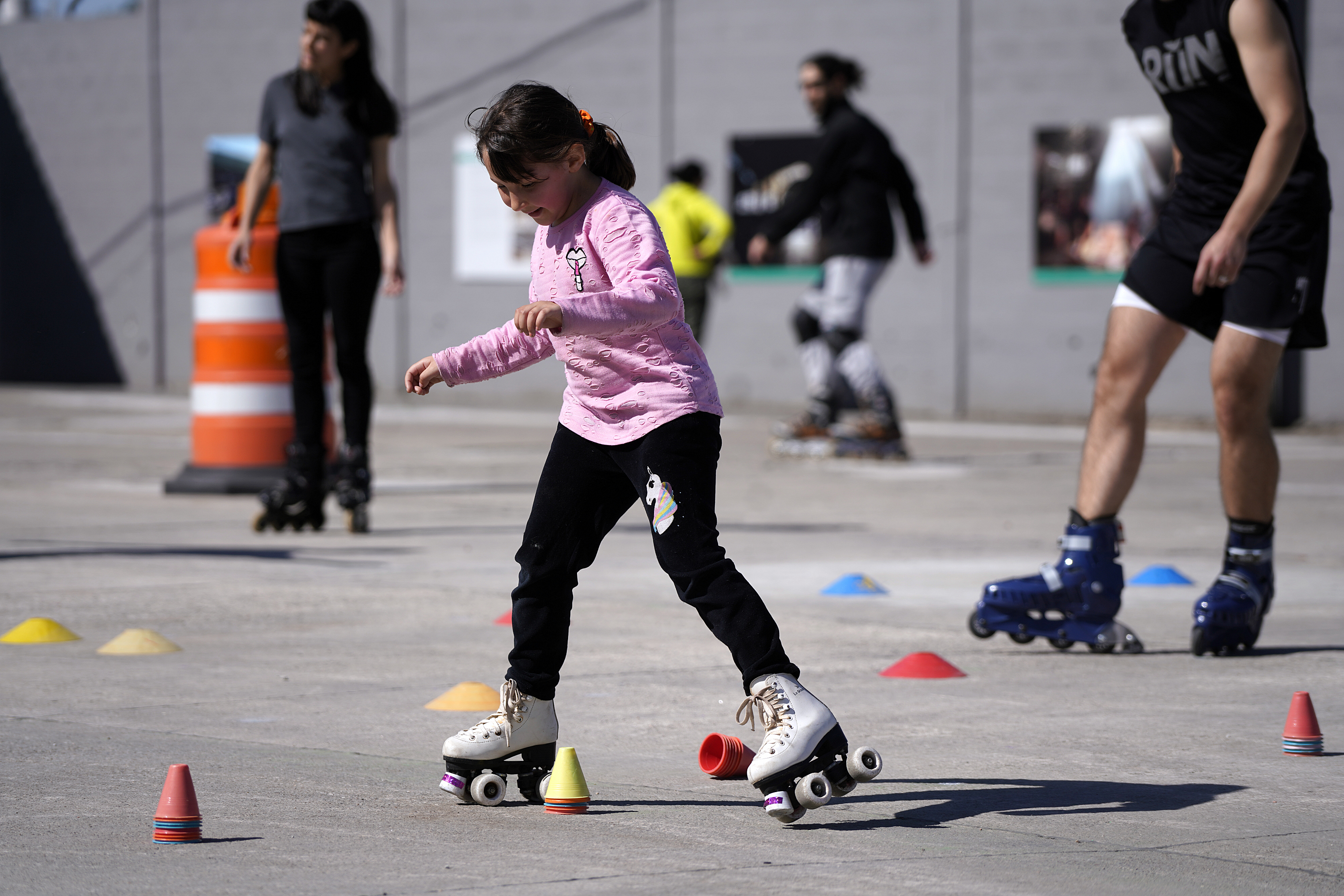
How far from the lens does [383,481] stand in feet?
37.3

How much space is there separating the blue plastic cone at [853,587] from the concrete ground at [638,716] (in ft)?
0.31

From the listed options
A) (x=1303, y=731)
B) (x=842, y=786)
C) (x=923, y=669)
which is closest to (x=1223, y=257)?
(x=923, y=669)

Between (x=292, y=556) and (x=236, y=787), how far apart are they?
3.97 metres

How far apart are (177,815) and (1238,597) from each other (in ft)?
10.6

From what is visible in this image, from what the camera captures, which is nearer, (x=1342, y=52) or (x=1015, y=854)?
(x=1015, y=854)

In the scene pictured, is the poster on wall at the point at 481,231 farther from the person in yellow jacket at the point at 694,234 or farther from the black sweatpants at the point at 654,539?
the black sweatpants at the point at 654,539

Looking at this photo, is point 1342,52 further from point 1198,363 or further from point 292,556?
point 292,556

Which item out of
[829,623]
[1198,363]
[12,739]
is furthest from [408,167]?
[12,739]

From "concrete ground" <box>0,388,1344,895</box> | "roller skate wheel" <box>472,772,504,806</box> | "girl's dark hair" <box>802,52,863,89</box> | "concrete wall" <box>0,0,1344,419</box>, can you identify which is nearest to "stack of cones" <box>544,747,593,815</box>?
"concrete ground" <box>0,388,1344,895</box>

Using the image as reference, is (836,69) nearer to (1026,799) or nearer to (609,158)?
(609,158)

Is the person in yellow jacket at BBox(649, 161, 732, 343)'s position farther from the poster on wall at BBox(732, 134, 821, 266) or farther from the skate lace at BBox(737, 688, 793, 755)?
the skate lace at BBox(737, 688, 793, 755)

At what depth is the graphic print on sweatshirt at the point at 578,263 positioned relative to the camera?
404cm

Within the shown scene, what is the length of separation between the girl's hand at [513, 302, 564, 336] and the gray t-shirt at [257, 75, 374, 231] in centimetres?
507

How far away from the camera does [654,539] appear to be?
159 inches
